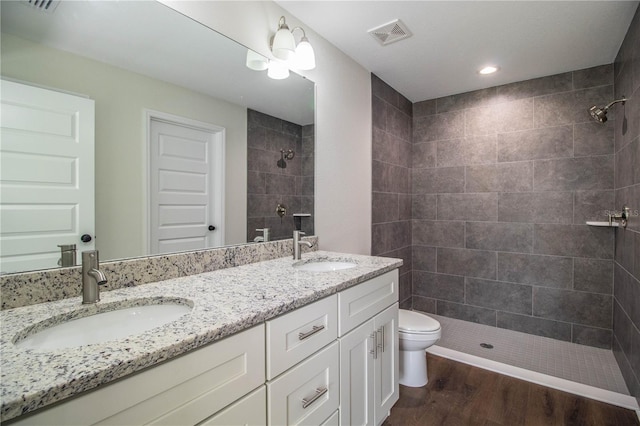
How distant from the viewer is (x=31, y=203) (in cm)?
95

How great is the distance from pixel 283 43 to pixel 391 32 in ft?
2.66

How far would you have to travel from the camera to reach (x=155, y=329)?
0.77 m

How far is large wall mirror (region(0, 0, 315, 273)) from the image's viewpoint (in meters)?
0.97

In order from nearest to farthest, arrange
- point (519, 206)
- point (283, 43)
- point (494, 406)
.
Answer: point (283, 43) < point (494, 406) < point (519, 206)

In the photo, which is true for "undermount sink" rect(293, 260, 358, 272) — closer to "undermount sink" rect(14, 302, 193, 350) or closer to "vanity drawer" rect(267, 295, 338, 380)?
"vanity drawer" rect(267, 295, 338, 380)

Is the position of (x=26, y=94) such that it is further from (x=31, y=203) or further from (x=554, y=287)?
(x=554, y=287)

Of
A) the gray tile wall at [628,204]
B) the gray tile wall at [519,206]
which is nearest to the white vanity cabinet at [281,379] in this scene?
the gray tile wall at [628,204]

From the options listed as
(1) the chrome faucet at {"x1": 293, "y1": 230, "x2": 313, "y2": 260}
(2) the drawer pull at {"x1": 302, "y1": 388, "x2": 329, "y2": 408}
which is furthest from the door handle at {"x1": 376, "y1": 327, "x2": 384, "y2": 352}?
(1) the chrome faucet at {"x1": 293, "y1": 230, "x2": 313, "y2": 260}

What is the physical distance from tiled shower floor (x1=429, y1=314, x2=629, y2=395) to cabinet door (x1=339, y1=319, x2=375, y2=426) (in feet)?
4.57

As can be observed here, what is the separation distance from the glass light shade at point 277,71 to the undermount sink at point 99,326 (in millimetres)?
1340

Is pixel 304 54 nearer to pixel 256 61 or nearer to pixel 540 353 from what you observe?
pixel 256 61

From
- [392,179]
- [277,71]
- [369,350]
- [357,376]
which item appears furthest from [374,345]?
[392,179]

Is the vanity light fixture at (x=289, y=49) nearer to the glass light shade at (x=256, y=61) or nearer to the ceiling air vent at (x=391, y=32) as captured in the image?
the glass light shade at (x=256, y=61)

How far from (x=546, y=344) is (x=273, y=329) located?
271cm
